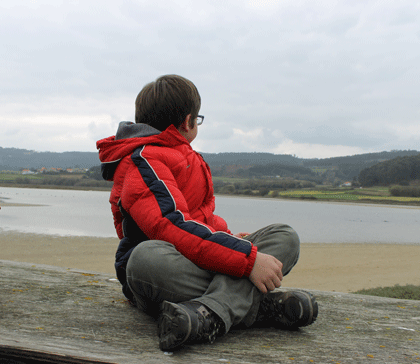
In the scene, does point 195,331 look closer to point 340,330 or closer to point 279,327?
point 279,327

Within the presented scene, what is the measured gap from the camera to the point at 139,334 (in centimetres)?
159

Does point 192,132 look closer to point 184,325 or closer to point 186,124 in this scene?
point 186,124

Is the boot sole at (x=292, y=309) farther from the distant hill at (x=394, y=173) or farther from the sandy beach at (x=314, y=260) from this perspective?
the distant hill at (x=394, y=173)

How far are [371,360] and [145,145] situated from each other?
4.36 feet

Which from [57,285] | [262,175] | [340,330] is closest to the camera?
[340,330]

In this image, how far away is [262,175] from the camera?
393 ft

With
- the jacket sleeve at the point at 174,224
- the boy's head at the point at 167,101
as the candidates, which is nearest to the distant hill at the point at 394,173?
the boy's head at the point at 167,101

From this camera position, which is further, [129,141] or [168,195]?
[129,141]

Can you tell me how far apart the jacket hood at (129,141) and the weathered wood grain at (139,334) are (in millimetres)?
744

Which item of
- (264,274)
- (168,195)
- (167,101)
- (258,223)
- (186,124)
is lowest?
(258,223)

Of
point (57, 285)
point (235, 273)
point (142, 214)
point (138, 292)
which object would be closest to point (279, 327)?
point (235, 273)

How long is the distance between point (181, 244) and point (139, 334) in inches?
16.3

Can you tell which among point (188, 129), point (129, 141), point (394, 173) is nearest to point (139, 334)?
point (129, 141)

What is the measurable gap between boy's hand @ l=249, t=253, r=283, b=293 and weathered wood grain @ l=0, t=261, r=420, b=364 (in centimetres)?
24
